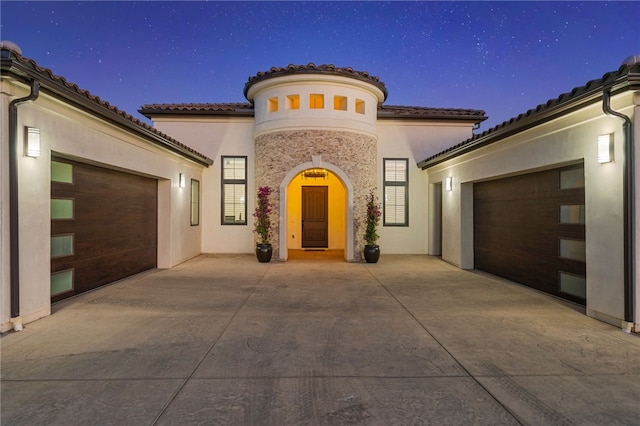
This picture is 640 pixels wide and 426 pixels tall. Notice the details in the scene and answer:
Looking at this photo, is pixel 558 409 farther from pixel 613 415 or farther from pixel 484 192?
pixel 484 192

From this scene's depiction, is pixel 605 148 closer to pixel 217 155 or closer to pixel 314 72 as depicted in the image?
pixel 314 72

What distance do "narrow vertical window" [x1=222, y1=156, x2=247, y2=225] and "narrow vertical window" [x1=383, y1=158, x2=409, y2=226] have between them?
519 centimetres

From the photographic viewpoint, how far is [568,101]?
191 inches

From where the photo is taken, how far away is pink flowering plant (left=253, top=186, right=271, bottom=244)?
33.2 ft

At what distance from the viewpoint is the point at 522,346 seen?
12.4 feet

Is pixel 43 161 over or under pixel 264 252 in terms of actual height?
over

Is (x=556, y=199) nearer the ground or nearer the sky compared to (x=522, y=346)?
nearer the sky

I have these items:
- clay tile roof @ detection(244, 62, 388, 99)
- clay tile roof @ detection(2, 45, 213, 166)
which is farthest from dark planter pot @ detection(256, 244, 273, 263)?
clay tile roof @ detection(244, 62, 388, 99)

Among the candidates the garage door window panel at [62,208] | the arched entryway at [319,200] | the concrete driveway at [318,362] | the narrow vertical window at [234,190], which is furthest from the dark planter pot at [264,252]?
the garage door window panel at [62,208]

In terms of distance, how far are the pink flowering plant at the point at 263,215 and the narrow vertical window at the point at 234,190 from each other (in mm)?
1874

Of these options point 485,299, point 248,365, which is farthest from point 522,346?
point 248,365

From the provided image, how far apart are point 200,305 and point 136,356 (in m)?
1.97

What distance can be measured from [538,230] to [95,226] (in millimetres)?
8601

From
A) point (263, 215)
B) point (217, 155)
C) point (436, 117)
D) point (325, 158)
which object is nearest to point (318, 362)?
point (263, 215)
